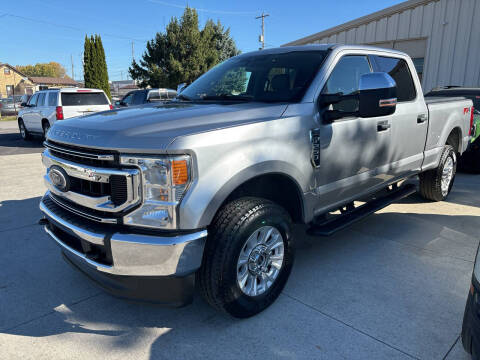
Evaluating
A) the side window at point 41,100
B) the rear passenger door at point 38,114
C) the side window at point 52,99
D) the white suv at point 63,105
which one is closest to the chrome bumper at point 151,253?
the white suv at point 63,105

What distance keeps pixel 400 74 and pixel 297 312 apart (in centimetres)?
290

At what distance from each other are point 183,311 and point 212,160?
1.25 metres

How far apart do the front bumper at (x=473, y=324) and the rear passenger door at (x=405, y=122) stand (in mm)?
2077

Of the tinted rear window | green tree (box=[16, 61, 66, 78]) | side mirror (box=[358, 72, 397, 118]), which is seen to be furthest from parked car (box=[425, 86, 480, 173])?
green tree (box=[16, 61, 66, 78])

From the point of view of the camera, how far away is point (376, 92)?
281cm

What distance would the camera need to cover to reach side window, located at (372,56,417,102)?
12.7ft

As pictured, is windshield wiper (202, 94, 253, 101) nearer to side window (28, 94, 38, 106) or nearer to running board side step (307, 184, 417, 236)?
running board side step (307, 184, 417, 236)

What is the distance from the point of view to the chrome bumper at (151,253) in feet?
6.86

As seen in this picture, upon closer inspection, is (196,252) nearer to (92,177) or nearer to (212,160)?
(212,160)

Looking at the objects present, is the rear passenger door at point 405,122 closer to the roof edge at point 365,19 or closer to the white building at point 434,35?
the white building at point 434,35

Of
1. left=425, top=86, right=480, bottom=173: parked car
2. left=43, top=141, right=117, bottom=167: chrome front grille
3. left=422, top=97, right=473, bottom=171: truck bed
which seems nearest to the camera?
left=43, top=141, right=117, bottom=167: chrome front grille

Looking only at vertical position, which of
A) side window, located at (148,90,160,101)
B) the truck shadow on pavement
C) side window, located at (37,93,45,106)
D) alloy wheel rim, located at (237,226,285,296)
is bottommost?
the truck shadow on pavement

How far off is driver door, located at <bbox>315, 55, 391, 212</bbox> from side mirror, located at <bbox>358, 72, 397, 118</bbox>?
283 millimetres

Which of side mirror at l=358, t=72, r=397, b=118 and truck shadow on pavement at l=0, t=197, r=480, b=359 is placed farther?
side mirror at l=358, t=72, r=397, b=118
